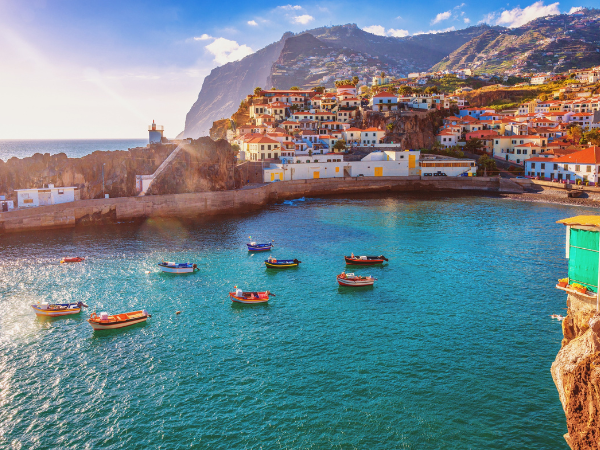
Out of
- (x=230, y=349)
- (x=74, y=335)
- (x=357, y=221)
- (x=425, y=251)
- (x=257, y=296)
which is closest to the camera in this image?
(x=230, y=349)

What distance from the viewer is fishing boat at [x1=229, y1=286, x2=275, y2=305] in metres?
31.8

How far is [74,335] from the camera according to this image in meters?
27.3

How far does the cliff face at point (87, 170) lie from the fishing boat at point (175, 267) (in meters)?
31.9

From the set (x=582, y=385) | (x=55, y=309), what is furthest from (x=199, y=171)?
(x=582, y=385)

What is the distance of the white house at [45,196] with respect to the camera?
57688mm

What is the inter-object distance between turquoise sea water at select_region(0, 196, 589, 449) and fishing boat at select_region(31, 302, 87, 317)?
62 cm

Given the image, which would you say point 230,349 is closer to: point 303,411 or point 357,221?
point 303,411

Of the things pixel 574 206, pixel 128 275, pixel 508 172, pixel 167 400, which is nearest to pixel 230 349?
pixel 167 400

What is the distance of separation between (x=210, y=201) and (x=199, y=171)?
20.4 feet

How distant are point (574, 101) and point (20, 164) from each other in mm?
134562

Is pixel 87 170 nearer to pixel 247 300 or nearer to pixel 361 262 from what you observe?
pixel 247 300

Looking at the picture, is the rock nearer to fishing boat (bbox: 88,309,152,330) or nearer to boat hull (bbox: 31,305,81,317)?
fishing boat (bbox: 88,309,152,330)

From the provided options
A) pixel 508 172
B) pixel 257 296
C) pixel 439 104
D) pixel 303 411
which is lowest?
pixel 303 411

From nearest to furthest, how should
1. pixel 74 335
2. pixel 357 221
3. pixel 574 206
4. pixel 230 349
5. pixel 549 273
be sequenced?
pixel 230 349 < pixel 74 335 < pixel 549 273 < pixel 357 221 < pixel 574 206
